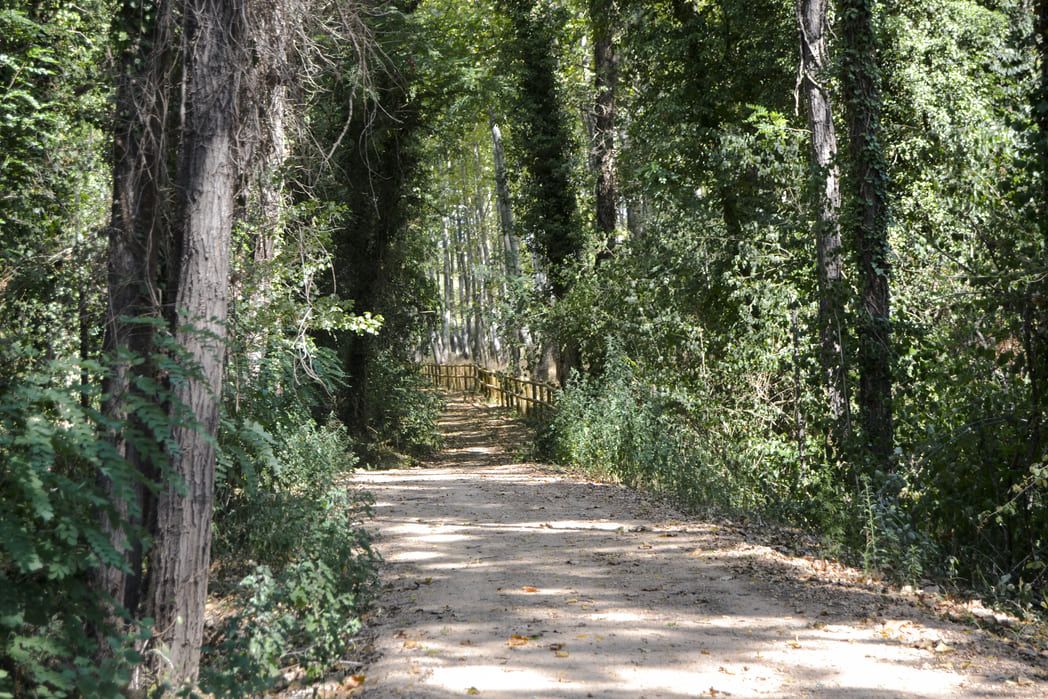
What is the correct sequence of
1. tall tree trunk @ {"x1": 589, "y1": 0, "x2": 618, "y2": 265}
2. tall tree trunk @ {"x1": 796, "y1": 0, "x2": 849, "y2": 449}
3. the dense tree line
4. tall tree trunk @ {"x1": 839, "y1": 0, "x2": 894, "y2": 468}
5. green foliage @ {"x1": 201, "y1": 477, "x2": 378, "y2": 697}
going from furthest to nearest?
tall tree trunk @ {"x1": 589, "y1": 0, "x2": 618, "y2": 265} < tall tree trunk @ {"x1": 796, "y1": 0, "x2": 849, "y2": 449} < tall tree trunk @ {"x1": 839, "y1": 0, "x2": 894, "y2": 468} < the dense tree line < green foliage @ {"x1": 201, "y1": 477, "x2": 378, "y2": 697}

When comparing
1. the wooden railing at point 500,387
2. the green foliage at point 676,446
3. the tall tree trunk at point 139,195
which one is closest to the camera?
the tall tree trunk at point 139,195

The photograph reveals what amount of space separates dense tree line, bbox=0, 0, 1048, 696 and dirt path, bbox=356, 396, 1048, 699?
71 cm

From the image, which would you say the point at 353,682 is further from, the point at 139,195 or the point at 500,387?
the point at 500,387

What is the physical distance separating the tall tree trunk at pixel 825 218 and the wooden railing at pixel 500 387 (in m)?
11.3

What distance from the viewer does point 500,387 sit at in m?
36.8

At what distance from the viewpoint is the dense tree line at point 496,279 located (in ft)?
16.9

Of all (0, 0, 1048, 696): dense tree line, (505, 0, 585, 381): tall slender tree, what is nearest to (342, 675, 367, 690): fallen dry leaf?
(0, 0, 1048, 696): dense tree line

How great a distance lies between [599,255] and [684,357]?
6.02 metres

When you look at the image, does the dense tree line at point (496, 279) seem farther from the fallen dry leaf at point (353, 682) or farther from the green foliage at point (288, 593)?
the fallen dry leaf at point (353, 682)

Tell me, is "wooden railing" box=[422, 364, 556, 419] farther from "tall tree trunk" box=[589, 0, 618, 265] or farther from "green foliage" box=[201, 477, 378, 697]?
"green foliage" box=[201, 477, 378, 697]

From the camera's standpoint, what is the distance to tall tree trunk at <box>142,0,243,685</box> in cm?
519

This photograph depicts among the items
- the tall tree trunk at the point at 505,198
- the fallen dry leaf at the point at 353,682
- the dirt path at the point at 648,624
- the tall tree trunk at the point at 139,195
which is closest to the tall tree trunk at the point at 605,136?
the tall tree trunk at the point at 505,198

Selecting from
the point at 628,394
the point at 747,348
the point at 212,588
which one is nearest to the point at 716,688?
the point at 212,588

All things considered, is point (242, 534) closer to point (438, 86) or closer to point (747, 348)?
point (747, 348)
